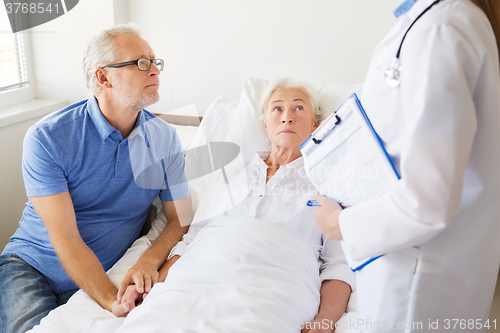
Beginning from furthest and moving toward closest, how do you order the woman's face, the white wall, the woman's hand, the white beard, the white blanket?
the white wall → the woman's face → the white beard → the woman's hand → the white blanket

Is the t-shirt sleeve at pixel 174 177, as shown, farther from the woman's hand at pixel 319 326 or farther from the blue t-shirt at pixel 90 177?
the woman's hand at pixel 319 326

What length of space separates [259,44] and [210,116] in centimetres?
50

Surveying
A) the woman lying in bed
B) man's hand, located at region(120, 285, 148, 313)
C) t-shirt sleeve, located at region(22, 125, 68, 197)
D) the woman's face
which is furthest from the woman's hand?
t-shirt sleeve, located at region(22, 125, 68, 197)

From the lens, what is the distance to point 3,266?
1.42 m

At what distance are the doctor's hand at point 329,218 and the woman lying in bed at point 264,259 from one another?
1.04 feet

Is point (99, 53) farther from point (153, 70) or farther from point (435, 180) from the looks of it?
point (435, 180)

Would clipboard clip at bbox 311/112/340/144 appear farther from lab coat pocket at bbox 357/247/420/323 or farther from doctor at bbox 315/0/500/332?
lab coat pocket at bbox 357/247/420/323

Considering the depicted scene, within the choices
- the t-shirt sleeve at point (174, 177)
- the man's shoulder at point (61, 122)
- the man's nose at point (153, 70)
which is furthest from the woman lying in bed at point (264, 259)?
the man's shoulder at point (61, 122)

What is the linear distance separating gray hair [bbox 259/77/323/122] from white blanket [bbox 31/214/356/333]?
1.98 ft

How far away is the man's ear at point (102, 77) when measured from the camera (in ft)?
4.91

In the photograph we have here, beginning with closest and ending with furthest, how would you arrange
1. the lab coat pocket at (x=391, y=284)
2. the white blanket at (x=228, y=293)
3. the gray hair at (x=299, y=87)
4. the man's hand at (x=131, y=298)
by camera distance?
the lab coat pocket at (x=391, y=284), the white blanket at (x=228, y=293), the man's hand at (x=131, y=298), the gray hair at (x=299, y=87)

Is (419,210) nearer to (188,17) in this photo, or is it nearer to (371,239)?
(371,239)

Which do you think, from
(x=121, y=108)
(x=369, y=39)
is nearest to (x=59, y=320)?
(x=121, y=108)

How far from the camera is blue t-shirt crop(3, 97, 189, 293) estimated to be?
1.39m
